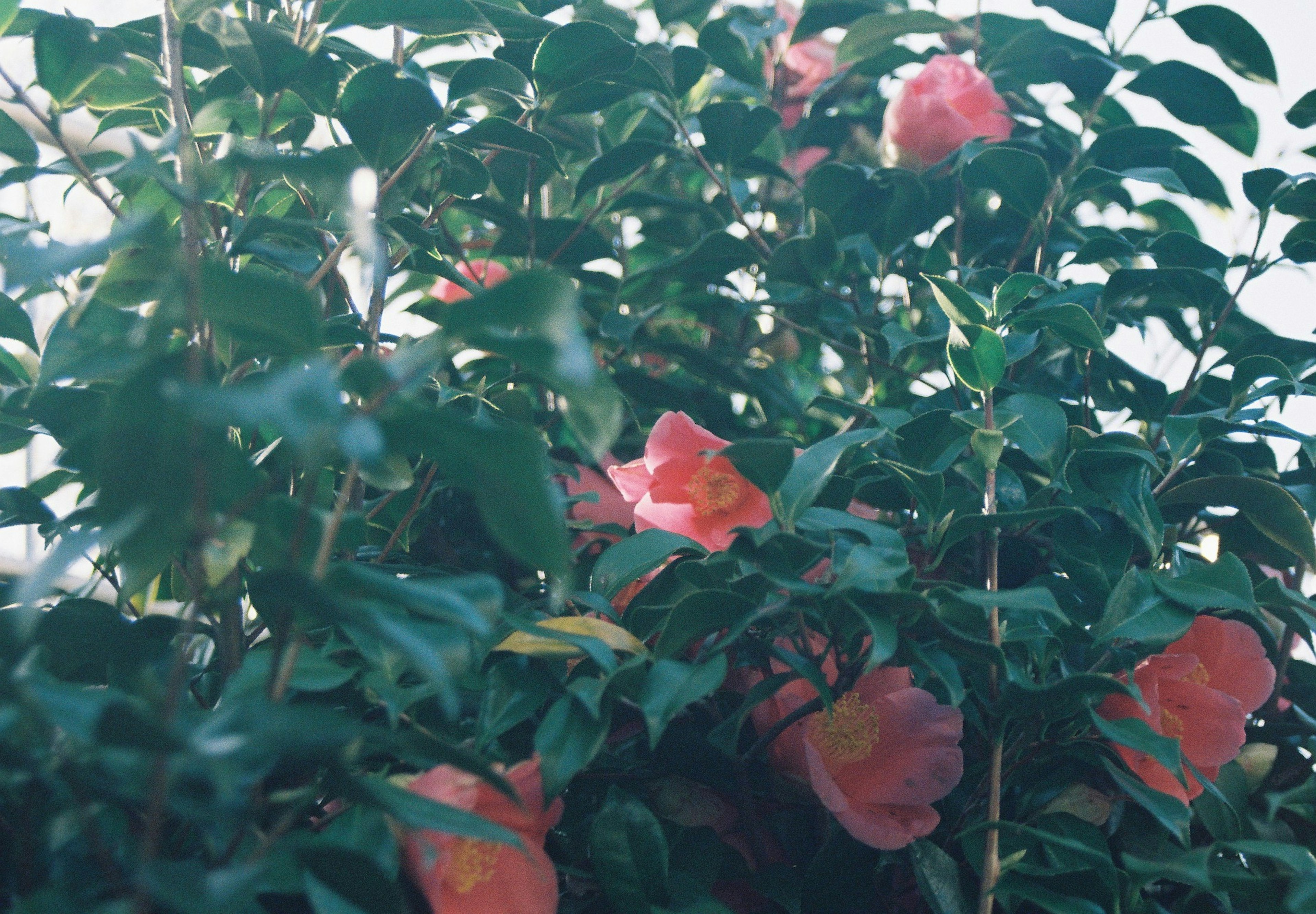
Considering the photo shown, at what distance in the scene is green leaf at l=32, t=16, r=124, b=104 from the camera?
0.57 m

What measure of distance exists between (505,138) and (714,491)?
26 cm

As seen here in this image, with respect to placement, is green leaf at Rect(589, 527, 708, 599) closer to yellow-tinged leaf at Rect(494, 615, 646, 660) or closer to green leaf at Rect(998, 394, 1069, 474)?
yellow-tinged leaf at Rect(494, 615, 646, 660)

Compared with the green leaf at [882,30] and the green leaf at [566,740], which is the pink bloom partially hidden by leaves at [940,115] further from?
the green leaf at [566,740]

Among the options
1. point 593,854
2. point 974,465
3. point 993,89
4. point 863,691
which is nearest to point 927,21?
point 993,89

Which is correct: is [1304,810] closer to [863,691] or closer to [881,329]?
[863,691]

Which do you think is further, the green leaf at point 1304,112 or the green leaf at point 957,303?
the green leaf at point 1304,112

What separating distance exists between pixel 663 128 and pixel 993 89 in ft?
0.97

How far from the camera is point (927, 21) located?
806mm

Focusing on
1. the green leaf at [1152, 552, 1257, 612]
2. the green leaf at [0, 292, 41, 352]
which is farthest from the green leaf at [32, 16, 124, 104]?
the green leaf at [1152, 552, 1257, 612]

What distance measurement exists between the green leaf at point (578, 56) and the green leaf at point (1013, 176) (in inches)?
10.5

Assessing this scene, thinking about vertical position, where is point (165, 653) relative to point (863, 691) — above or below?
above

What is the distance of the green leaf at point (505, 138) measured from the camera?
619mm

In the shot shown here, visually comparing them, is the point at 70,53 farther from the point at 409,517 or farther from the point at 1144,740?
the point at 1144,740

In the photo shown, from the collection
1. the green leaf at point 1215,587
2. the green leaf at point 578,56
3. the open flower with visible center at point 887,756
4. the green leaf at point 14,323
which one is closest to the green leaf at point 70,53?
the green leaf at point 14,323
